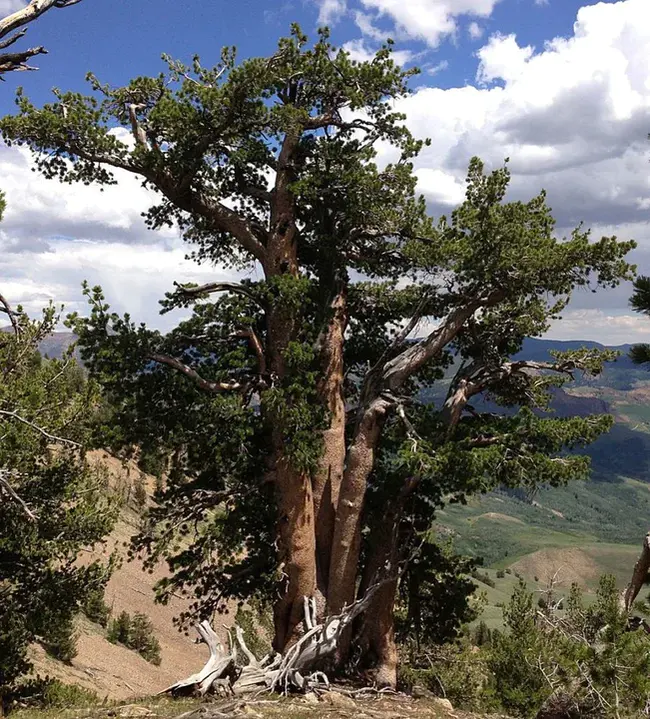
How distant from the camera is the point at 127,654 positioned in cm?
2542

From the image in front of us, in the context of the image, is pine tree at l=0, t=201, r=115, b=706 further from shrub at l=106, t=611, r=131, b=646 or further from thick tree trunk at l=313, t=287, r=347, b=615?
shrub at l=106, t=611, r=131, b=646

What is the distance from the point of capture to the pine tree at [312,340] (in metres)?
11.8

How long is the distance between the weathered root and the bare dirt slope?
3.63 meters

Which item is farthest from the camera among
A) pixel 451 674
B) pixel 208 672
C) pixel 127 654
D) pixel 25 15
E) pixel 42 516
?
pixel 127 654

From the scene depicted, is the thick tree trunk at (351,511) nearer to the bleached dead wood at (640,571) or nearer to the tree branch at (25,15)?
the bleached dead wood at (640,571)

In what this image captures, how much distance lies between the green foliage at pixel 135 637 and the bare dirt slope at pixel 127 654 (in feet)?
1.43

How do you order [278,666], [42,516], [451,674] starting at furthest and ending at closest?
[451,674]
[42,516]
[278,666]

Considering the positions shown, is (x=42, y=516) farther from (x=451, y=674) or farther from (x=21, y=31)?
(x=451, y=674)

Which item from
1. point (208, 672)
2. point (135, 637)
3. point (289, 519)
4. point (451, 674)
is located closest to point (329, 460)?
point (289, 519)

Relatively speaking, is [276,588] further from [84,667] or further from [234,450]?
[84,667]

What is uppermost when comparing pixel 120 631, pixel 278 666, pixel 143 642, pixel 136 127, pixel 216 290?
pixel 136 127

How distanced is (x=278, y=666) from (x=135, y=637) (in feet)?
59.4

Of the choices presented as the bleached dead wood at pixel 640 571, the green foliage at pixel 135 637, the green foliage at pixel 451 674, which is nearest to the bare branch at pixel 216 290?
the bleached dead wood at pixel 640 571

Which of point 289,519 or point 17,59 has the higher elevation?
point 17,59
